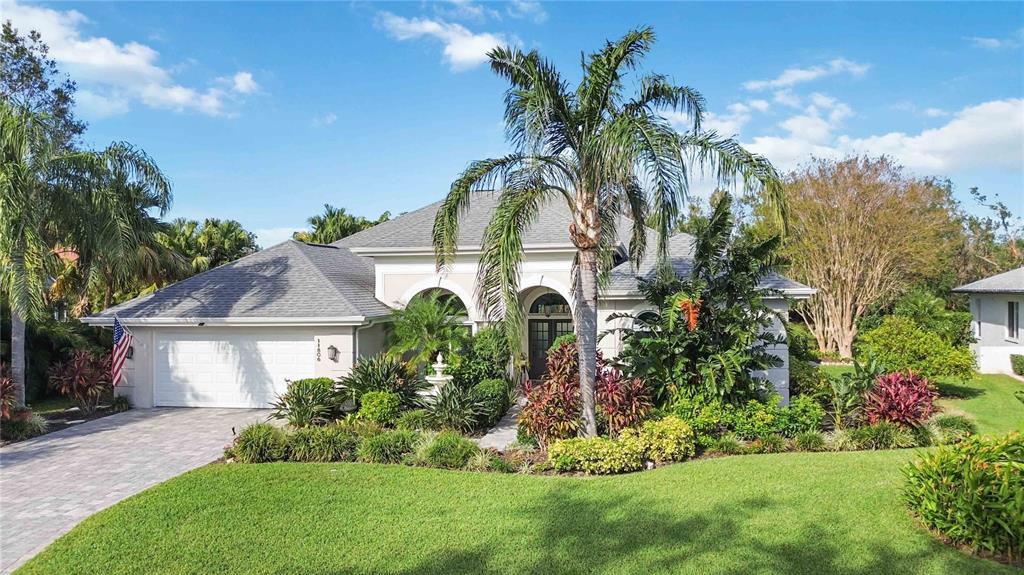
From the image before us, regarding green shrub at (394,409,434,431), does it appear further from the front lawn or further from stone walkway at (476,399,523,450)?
the front lawn

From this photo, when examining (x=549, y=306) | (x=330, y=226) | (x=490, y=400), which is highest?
(x=330, y=226)

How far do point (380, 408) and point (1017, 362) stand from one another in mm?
24937

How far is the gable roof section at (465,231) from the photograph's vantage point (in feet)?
55.6

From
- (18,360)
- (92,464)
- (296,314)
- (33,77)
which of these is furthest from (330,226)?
(92,464)

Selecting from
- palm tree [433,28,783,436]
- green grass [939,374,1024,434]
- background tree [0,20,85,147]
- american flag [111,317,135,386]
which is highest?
background tree [0,20,85,147]

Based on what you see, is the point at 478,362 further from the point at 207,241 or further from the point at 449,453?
the point at 207,241

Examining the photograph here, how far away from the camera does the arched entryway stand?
65.3ft

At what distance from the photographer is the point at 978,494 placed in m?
6.38

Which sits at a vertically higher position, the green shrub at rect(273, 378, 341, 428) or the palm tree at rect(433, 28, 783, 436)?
the palm tree at rect(433, 28, 783, 436)

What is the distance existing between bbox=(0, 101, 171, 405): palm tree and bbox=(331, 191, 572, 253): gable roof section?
232 inches

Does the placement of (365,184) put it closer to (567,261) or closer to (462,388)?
(567,261)

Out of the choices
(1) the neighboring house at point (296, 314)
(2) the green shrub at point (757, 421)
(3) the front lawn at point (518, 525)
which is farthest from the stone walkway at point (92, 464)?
(2) the green shrub at point (757, 421)

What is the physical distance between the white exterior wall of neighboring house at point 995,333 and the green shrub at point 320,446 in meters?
26.2

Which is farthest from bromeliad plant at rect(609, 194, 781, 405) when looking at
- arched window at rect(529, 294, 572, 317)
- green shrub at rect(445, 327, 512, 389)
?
arched window at rect(529, 294, 572, 317)
